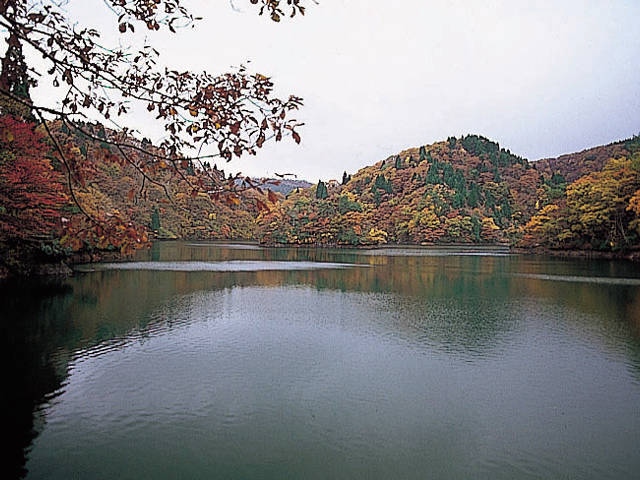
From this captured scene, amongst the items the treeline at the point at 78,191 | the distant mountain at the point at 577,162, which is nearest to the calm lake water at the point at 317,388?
the treeline at the point at 78,191

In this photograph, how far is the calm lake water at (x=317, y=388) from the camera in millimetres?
4621

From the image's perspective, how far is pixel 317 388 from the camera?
6477 mm

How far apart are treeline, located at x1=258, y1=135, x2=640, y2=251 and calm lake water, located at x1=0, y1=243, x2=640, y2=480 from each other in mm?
17950

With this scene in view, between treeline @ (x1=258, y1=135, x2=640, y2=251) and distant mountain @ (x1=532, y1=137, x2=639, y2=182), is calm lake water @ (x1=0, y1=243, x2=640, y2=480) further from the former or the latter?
distant mountain @ (x1=532, y1=137, x2=639, y2=182)

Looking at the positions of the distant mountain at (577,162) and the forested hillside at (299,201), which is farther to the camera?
the distant mountain at (577,162)

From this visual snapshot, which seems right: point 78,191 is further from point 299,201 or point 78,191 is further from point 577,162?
point 577,162

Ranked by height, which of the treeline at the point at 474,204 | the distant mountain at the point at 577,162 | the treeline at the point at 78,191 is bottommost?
the treeline at the point at 78,191

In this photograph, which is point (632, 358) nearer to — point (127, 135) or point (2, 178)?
point (127, 135)

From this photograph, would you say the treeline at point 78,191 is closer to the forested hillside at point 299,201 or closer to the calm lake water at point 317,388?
the forested hillside at point 299,201

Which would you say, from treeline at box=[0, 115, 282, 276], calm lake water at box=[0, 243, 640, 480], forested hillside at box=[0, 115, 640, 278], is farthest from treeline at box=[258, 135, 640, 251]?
calm lake water at box=[0, 243, 640, 480]

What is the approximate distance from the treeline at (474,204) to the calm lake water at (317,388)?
17950mm

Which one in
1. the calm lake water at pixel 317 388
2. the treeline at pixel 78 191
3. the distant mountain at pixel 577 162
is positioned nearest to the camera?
the treeline at pixel 78 191

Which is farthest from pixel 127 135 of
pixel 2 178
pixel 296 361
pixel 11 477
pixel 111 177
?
pixel 111 177

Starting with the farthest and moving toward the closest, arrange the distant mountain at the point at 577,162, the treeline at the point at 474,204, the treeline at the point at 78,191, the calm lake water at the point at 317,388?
the distant mountain at the point at 577,162
the treeline at the point at 474,204
the calm lake water at the point at 317,388
the treeline at the point at 78,191
